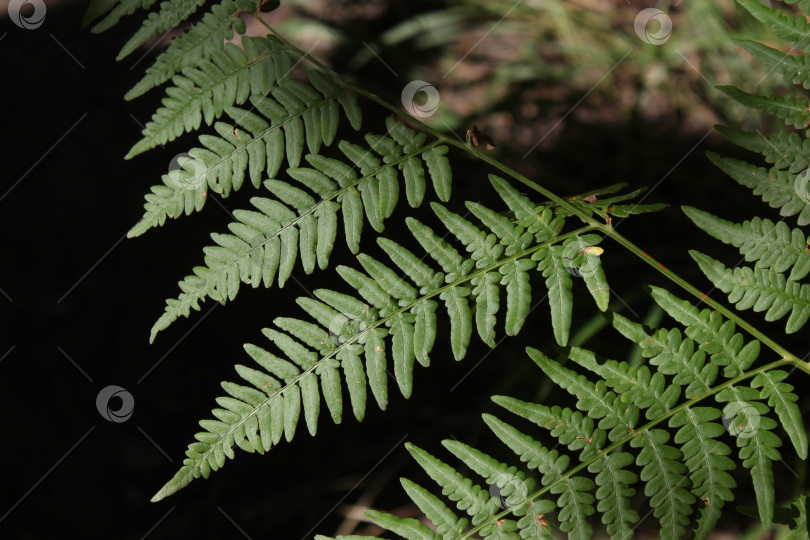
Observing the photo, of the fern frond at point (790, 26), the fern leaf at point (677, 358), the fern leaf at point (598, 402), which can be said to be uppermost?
the fern frond at point (790, 26)

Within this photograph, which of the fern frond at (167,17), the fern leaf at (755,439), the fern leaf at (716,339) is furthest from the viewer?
the fern frond at (167,17)

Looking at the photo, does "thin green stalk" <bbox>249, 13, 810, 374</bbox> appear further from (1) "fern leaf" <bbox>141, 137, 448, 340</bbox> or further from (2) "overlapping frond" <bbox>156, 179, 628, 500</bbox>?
(1) "fern leaf" <bbox>141, 137, 448, 340</bbox>

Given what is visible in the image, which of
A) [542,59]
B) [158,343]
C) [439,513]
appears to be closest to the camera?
[439,513]

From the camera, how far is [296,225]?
1.53 meters

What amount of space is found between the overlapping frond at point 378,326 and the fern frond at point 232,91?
0.22 meters

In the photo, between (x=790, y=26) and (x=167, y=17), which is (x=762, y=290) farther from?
(x=167, y=17)

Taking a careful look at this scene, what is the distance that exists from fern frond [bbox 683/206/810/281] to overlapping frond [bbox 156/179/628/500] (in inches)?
11.8

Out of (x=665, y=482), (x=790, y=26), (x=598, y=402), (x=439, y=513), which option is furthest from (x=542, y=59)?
(x=439, y=513)

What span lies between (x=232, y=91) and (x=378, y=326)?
697 millimetres

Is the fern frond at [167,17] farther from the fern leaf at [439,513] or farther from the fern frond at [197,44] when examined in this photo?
the fern leaf at [439,513]

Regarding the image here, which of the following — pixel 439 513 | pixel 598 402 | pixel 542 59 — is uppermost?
pixel 542 59

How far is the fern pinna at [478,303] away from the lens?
137 cm

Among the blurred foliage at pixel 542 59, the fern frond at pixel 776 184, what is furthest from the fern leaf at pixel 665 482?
the blurred foliage at pixel 542 59

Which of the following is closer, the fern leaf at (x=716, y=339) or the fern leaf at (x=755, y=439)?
the fern leaf at (x=755, y=439)
